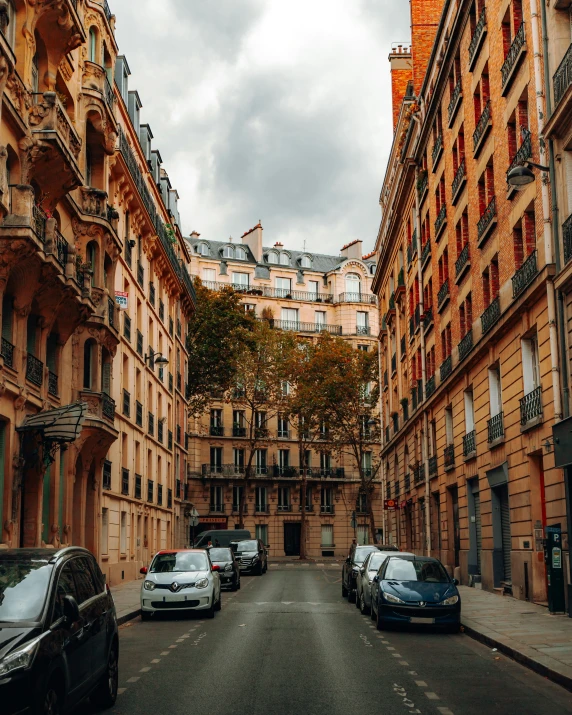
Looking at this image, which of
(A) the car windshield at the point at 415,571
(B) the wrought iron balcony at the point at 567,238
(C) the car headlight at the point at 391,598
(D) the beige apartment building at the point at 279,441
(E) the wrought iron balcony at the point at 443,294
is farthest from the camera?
(D) the beige apartment building at the point at 279,441

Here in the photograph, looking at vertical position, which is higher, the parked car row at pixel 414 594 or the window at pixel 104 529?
the window at pixel 104 529

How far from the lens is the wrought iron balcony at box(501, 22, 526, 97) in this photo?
895 inches

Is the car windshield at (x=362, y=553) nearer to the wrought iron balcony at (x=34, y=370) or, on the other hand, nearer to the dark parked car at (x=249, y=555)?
the wrought iron balcony at (x=34, y=370)

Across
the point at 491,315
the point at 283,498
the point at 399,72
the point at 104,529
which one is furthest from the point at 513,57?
the point at 283,498

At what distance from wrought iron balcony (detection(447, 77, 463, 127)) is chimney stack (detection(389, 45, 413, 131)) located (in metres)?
21.0

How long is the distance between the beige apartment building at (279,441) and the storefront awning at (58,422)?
44.4m

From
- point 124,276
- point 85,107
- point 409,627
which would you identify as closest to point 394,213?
point 124,276

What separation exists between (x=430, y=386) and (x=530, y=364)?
15.1 meters

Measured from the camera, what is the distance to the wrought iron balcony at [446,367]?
33312 millimetres

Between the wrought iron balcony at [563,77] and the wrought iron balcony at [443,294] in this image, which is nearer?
the wrought iron balcony at [563,77]

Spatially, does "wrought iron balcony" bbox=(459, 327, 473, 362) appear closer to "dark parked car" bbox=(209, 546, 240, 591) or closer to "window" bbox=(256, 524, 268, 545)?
"dark parked car" bbox=(209, 546, 240, 591)

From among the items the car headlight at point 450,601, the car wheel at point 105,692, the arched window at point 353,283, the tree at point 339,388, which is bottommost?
the car wheel at point 105,692

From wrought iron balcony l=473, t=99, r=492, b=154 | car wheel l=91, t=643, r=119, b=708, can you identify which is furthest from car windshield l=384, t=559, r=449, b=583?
wrought iron balcony l=473, t=99, r=492, b=154

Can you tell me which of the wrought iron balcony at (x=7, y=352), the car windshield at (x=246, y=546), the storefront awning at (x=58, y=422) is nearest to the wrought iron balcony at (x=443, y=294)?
the car windshield at (x=246, y=546)
